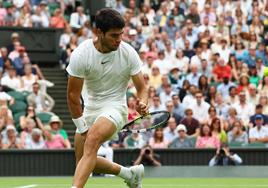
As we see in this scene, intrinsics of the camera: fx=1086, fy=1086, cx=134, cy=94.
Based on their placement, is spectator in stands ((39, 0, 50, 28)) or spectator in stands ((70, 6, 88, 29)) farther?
spectator in stands ((70, 6, 88, 29))

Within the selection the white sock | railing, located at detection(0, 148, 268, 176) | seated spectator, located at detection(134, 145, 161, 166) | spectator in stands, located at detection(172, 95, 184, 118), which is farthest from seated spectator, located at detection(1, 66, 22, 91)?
the white sock

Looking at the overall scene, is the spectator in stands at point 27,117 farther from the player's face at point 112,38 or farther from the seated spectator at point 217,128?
the player's face at point 112,38

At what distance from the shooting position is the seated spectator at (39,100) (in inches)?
A: 837

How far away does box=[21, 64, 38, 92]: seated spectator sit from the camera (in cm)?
2167

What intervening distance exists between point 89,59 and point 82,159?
3.22ft

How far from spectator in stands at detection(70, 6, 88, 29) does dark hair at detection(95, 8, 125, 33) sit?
1509cm

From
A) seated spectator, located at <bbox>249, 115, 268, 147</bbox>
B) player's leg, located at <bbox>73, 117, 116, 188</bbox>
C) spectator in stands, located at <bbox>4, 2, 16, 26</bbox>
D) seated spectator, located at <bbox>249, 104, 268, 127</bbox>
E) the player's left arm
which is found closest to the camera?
player's leg, located at <bbox>73, 117, 116, 188</bbox>

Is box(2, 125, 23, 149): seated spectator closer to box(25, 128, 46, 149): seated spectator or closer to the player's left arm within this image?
box(25, 128, 46, 149): seated spectator

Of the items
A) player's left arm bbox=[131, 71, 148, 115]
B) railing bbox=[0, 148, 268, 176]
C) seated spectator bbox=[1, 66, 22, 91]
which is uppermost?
player's left arm bbox=[131, 71, 148, 115]

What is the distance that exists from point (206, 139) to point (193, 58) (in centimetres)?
392

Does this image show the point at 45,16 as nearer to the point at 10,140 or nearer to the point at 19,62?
the point at 19,62

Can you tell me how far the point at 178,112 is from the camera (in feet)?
69.9

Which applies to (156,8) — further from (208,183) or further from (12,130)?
(208,183)

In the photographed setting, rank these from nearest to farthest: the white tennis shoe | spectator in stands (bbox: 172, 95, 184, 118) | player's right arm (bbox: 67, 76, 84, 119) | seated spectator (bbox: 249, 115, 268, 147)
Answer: player's right arm (bbox: 67, 76, 84, 119)
the white tennis shoe
seated spectator (bbox: 249, 115, 268, 147)
spectator in stands (bbox: 172, 95, 184, 118)
